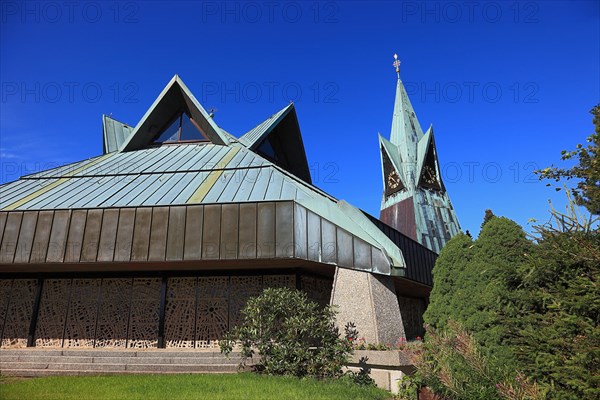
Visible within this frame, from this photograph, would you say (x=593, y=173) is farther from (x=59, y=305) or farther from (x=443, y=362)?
(x=59, y=305)

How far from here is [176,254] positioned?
11695 millimetres

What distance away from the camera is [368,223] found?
13.2 m

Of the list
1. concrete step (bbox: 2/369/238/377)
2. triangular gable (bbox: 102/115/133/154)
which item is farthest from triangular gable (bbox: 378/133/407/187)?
concrete step (bbox: 2/369/238/377)

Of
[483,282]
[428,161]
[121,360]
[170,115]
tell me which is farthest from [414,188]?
[121,360]

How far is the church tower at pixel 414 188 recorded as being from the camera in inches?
1240

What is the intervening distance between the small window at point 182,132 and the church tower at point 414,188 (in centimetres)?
1775

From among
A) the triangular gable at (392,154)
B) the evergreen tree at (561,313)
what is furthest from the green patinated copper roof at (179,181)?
the triangular gable at (392,154)

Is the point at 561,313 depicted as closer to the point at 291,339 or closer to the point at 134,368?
the point at 291,339

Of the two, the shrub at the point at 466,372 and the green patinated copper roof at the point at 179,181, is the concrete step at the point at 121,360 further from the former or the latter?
the shrub at the point at 466,372

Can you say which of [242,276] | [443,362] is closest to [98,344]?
[242,276]

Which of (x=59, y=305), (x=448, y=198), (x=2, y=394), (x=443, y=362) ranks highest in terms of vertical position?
(x=448, y=198)

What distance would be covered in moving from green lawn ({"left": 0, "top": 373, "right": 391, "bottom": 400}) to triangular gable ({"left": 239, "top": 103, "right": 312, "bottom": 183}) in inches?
558

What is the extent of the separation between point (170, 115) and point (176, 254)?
12.0 meters

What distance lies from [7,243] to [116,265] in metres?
3.28
